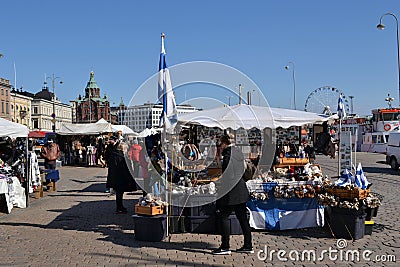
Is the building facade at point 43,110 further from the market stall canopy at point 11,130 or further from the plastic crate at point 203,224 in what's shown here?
the plastic crate at point 203,224

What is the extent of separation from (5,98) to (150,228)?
8937 centimetres

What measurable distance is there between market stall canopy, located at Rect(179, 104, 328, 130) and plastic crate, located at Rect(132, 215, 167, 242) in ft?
13.1

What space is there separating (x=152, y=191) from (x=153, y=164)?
0.70 metres

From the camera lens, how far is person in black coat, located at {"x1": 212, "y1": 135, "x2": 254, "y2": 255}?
6574mm

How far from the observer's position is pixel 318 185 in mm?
8164

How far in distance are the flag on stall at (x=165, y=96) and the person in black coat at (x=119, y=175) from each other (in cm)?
221

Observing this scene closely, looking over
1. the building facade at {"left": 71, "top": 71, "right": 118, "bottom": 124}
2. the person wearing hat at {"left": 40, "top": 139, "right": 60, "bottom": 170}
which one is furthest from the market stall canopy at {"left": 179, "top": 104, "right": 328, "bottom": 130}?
the building facade at {"left": 71, "top": 71, "right": 118, "bottom": 124}

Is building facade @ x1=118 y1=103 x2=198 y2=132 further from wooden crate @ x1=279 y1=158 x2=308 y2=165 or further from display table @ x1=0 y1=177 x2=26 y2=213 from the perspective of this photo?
→ display table @ x1=0 y1=177 x2=26 y2=213

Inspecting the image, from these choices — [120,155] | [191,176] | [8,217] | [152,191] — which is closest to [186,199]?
[191,176]

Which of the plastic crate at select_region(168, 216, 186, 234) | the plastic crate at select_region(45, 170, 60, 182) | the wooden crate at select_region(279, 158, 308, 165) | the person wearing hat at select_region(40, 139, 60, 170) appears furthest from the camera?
the person wearing hat at select_region(40, 139, 60, 170)

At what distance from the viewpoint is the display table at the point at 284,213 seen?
319 inches

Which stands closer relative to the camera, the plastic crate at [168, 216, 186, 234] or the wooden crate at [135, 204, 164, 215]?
the wooden crate at [135, 204, 164, 215]

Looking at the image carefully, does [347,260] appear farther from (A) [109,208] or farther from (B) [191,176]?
(A) [109,208]

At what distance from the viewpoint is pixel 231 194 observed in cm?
658
